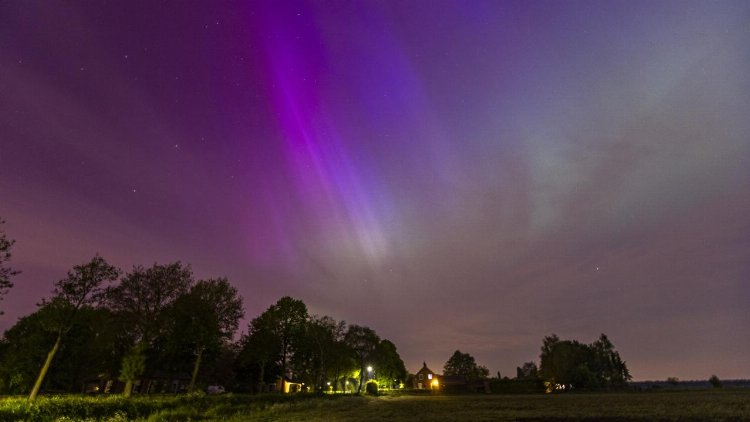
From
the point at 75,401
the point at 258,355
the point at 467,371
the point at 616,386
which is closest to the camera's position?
the point at 75,401

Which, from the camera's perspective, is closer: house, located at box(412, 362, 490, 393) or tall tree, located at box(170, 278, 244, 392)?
tall tree, located at box(170, 278, 244, 392)

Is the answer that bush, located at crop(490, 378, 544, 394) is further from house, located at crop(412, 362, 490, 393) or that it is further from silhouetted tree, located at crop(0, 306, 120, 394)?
silhouetted tree, located at crop(0, 306, 120, 394)

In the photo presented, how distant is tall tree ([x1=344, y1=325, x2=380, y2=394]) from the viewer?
11362 cm

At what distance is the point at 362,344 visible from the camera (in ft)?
379

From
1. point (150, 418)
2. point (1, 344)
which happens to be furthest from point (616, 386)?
point (1, 344)

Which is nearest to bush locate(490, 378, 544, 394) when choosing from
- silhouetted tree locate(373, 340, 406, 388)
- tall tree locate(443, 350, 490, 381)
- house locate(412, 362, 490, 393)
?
house locate(412, 362, 490, 393)

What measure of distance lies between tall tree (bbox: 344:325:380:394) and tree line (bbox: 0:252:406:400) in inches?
681

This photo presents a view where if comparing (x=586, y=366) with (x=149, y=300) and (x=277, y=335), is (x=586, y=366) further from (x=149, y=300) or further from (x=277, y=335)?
(x=149, y=300)

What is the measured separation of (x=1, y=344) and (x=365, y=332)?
89.2m

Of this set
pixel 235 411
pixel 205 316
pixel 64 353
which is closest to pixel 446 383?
pixel 205 316

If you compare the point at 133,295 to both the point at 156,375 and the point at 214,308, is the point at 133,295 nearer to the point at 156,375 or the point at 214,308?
the point at 214,308

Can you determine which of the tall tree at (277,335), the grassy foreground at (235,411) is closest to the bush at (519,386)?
the tall tree at (277,335)

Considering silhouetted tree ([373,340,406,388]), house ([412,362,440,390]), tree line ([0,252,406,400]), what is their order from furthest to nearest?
1. house ([412,362,440,390])
2. silhouetted tree ([373,340,406,388])
3. tree line ([0,252,406,400])

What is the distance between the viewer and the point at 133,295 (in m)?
60.0
